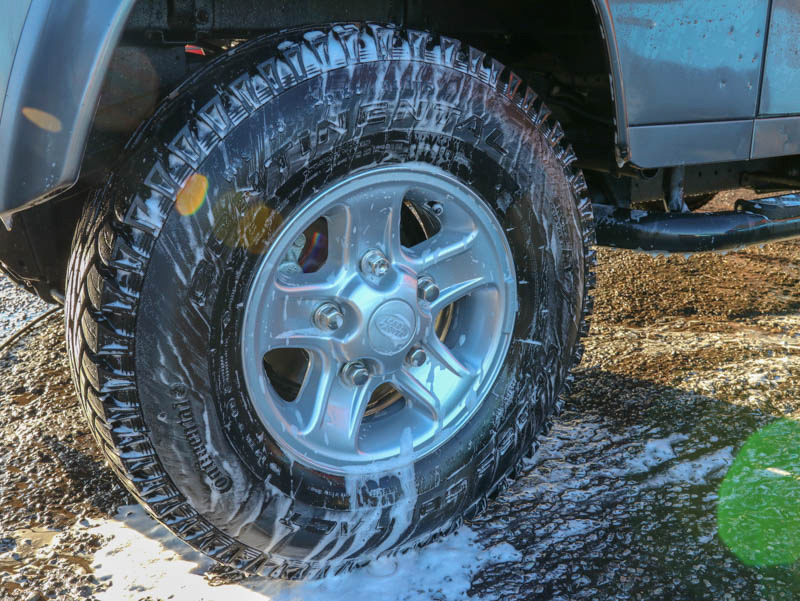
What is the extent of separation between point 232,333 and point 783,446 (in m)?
1.80

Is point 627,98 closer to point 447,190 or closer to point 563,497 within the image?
point 447,190

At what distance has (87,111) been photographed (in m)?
1.32

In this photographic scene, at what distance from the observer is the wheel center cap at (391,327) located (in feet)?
5.76

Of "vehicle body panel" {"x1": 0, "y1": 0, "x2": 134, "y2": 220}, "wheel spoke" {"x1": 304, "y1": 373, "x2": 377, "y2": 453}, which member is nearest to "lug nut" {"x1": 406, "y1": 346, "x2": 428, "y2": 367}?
"wheel spoke" {"x1": 304, "y1": 373, "x2": 377, "y2": 453}

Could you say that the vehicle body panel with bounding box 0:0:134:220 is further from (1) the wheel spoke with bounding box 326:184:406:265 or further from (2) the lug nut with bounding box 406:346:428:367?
(2) the lug nut with bounding box 406:346:428:367

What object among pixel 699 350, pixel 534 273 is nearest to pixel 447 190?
pixel 534 273

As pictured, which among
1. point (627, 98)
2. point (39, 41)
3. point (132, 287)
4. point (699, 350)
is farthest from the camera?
point (699, 350)

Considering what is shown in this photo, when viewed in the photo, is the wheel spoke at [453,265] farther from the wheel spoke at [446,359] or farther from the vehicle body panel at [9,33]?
the vehicle body panel at [9,33]

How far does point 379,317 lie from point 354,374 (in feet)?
0.52

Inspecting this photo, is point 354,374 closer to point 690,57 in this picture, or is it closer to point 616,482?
point 616,482

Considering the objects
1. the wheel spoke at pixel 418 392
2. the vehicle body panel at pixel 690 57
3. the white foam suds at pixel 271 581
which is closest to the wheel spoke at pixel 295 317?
the wheel spoke at pixel 418 392

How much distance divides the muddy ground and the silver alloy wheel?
0.38m

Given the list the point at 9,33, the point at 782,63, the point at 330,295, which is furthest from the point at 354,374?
the point at 782,63

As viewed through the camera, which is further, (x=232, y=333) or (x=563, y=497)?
(x=563, y=497)
